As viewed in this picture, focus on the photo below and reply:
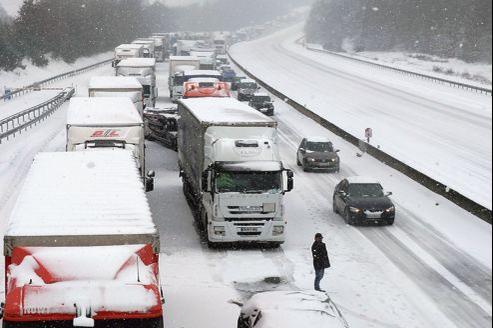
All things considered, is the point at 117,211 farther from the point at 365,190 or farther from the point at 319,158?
the point at 319,158

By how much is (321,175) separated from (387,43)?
8788cm

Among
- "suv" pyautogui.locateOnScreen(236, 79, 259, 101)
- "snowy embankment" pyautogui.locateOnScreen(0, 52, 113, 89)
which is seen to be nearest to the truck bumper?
"suv" pyautogui.locateOnScreen(236, 79, 259, 101)

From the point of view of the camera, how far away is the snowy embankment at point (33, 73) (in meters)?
83.3

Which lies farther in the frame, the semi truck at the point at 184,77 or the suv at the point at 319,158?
the semi truck at the point at 184,77

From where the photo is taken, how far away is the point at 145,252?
10.3 m

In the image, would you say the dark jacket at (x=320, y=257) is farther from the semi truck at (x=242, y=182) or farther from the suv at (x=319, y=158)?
the suv at (x=319, y=158)

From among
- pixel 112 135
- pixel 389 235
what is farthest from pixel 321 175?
pixel 112 135

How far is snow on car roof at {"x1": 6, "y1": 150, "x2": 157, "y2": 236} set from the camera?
10539 millimetres

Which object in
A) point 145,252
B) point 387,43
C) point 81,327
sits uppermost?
point 387,43

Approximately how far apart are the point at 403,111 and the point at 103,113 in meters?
39.8

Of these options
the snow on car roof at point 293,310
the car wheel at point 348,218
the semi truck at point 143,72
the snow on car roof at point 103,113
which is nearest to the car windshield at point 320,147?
the car wheel at point 348,218

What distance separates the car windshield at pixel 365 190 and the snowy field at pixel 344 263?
111 centimetres

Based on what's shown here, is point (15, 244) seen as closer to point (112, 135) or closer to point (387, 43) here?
point (112, 135)

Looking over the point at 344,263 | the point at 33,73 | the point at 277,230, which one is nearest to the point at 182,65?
the point at 277,230
